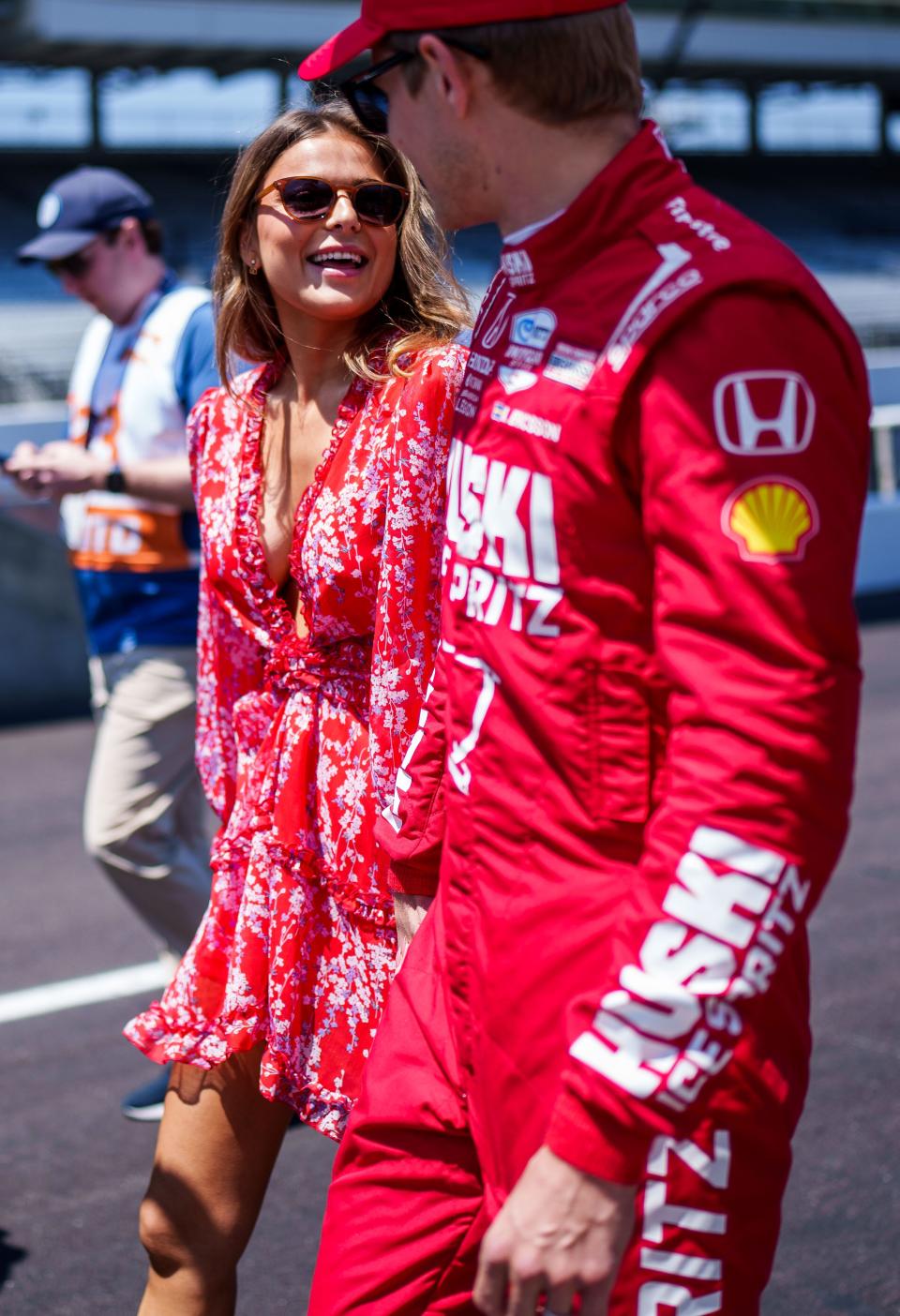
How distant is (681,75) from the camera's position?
117 ft

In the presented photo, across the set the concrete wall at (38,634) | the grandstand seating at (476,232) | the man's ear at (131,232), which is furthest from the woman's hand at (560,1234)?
the grandstand seating at (476,232)

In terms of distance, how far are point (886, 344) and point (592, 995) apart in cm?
1919

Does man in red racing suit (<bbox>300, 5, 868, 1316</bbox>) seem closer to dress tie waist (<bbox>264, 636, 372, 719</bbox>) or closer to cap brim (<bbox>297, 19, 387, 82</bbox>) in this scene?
cap brim (<bbox>297, 19, 387, 82</bbox>)

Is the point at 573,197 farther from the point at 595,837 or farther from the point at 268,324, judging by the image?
the point at 268,324

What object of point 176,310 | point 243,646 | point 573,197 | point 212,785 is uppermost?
point 573,197

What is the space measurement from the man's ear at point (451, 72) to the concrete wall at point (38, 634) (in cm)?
788

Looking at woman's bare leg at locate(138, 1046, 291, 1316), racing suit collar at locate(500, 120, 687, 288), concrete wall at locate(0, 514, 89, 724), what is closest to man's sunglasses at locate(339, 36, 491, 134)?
racing suit collar at locate(500, 120, 687, 288)

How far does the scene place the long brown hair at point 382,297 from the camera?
2777 mm

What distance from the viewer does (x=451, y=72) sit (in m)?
1.72

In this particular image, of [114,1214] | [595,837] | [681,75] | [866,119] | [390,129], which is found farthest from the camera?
[866,119]

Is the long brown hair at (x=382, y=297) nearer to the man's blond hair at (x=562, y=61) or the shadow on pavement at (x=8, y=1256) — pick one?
the man's blond hair at (x=562, y=61)

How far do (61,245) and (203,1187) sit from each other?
10.3 ft

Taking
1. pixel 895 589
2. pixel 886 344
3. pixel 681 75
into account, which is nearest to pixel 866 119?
pixel 681 75

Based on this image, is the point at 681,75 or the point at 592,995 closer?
the point at 592,995
